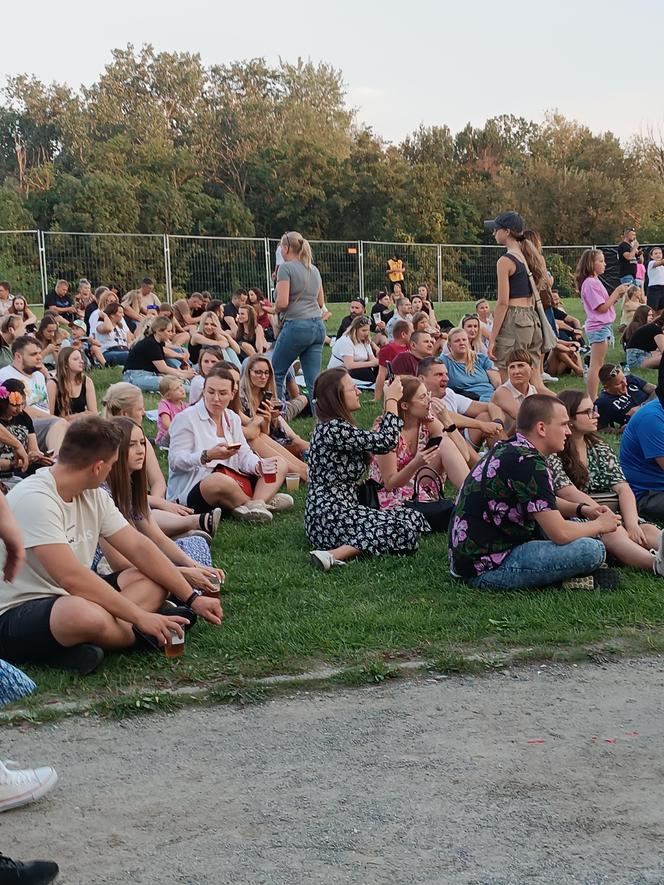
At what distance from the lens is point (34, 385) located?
10523mm

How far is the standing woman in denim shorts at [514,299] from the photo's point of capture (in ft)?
32.1

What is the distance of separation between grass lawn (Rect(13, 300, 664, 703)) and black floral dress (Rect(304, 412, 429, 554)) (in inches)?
6.5

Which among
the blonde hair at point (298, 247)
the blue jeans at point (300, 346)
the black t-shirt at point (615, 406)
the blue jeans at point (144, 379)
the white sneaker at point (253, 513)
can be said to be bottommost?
the white sneaker at point (253, 513)

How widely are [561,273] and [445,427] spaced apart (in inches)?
1154

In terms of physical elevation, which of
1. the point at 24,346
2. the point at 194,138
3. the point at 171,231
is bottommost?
the point at 24,346

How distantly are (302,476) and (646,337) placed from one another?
6.86 meters

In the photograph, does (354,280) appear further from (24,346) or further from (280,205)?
(24,346)

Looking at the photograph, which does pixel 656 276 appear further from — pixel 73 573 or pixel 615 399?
pixel 73 573

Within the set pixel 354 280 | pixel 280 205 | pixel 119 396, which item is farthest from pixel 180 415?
pixel 280 205

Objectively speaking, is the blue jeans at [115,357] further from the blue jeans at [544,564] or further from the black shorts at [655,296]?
the blue jeans at [544,564]

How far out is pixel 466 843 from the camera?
3377mm

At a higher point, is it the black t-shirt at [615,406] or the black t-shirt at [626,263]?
the black t-shirt at [626,263]

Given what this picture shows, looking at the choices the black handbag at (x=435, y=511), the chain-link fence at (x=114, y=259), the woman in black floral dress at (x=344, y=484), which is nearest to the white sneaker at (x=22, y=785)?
the woman in black floral dress at (x=344, y=484)

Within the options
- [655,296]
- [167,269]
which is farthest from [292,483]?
[167,269]
